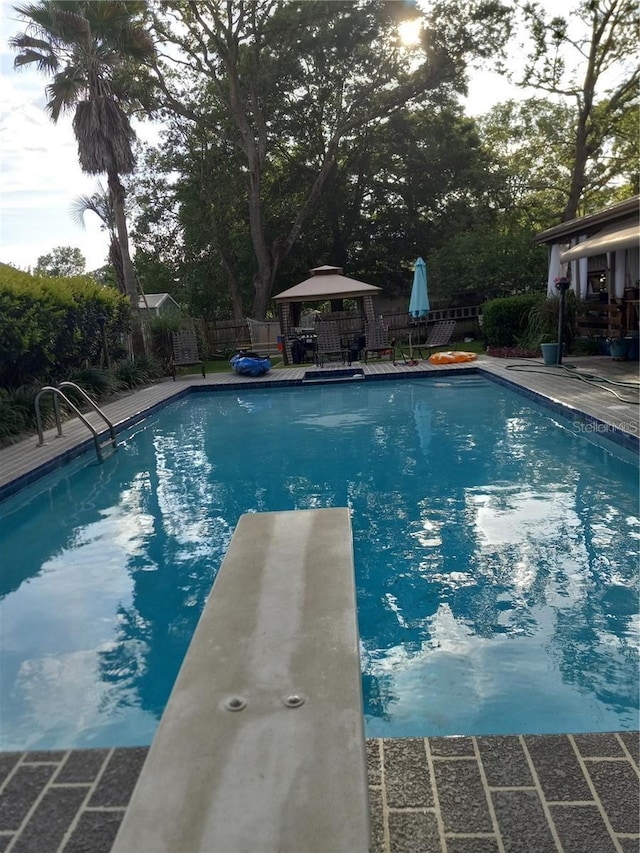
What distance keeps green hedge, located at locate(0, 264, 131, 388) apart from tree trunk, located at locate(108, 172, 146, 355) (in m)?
1.12

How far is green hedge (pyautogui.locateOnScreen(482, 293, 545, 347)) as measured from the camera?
50.8 feet

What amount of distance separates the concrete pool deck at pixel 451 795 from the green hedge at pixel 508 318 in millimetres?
13968

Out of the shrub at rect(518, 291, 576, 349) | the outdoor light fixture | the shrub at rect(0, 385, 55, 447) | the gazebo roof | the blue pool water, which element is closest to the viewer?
the blue pool water

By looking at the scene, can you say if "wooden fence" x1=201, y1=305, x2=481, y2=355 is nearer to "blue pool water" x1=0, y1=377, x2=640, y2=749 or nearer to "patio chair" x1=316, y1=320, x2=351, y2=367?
"patio chair" x1=316, y1=320, x2=351, y2=367

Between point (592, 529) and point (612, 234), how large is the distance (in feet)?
21.5

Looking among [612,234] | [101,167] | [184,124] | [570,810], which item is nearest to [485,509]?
[570,810]

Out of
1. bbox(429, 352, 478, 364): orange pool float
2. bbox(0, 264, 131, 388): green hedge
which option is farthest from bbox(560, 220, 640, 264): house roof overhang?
bbox(0, 264, 131, 388): green hedge

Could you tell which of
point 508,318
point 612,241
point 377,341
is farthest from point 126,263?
point 612,241

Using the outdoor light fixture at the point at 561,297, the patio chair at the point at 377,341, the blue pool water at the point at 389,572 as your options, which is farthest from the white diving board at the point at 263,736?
the patio chair at the point at 377,341

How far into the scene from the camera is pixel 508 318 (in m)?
15.8

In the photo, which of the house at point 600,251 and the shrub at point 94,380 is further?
the shrub at point 94,380

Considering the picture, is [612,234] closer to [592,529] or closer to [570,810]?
[592,529]

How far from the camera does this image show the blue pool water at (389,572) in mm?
3268

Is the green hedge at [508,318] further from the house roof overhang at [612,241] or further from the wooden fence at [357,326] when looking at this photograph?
the house roof overhang at [612,241]
